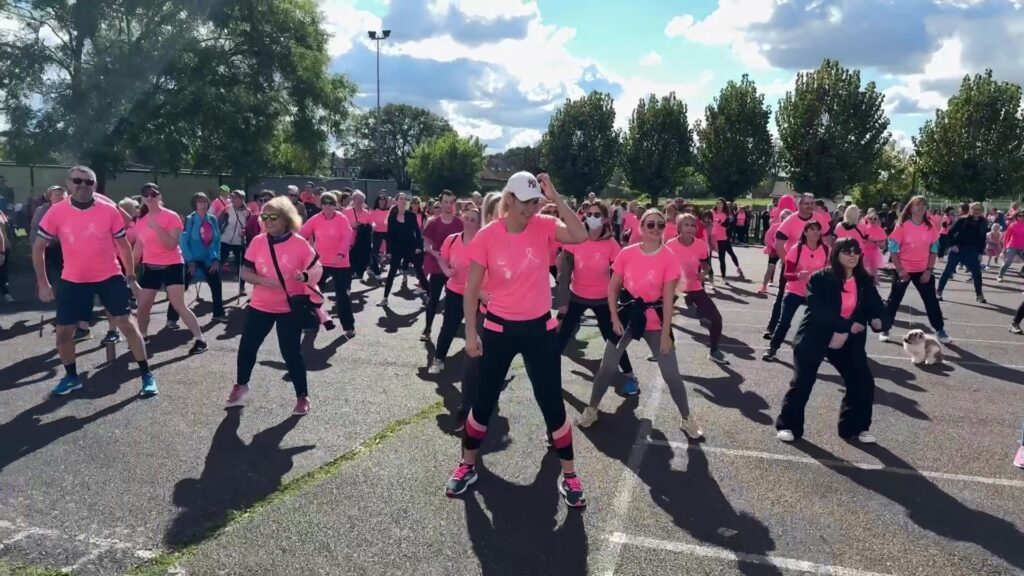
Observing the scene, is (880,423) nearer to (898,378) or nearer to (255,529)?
(898,378)

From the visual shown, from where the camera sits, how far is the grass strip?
135 inches

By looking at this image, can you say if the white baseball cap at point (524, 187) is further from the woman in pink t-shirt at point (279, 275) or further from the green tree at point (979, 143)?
the green tree at point (979, 143)

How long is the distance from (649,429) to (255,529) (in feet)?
10.5

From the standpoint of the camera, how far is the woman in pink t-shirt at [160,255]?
24.3 feet

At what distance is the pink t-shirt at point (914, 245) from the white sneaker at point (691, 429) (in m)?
5.26

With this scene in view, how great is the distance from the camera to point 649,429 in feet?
18.5

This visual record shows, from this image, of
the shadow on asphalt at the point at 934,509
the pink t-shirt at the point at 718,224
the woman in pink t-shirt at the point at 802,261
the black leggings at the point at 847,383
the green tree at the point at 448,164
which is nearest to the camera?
the shadow on asphalt at the point at 934,509

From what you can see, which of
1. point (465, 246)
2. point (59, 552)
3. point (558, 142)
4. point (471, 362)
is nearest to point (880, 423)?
point (471, 362)

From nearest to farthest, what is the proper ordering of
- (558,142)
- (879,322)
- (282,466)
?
(282,466) < (879,322) < (558,142)

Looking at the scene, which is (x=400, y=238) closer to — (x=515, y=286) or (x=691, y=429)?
(x=691, y=429)

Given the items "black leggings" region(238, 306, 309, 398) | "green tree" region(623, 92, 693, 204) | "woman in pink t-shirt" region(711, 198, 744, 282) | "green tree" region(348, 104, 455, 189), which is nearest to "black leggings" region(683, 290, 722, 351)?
"black leggings" region(238, 306, 309, 398)

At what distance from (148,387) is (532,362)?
13.5 ft

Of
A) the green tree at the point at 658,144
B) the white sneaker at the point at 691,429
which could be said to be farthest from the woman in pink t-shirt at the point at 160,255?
the green tree at the point at 658,144

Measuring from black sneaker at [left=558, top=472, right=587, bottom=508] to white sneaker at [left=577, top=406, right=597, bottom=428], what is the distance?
4.61 feet
